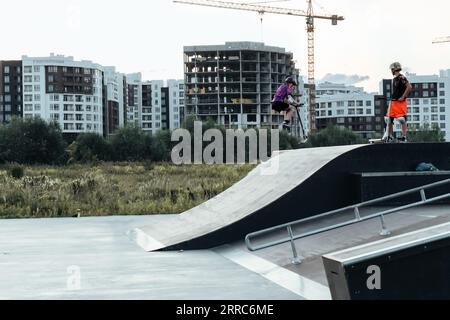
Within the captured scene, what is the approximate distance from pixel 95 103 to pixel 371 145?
13422 cm

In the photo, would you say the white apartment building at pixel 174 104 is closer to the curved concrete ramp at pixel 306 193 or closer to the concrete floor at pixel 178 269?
the curved concrete ramp at pixel 306 193

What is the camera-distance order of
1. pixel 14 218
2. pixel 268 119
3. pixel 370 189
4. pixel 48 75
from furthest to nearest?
pixel 48 75
pixel 268 119
pixel 14 218
pixel 370 189

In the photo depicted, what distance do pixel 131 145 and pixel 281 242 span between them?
237 ft

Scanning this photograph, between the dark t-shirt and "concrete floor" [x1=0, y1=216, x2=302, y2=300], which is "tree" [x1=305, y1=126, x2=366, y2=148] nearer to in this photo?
the dark t-shirt

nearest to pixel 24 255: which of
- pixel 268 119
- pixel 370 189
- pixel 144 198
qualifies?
pixel 370 189

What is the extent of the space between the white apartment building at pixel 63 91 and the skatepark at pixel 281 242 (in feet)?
407

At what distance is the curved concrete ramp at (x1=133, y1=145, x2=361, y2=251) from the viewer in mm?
12617

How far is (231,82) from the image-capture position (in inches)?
5054

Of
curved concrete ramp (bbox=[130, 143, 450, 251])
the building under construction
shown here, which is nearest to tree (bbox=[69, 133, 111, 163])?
the building under construction

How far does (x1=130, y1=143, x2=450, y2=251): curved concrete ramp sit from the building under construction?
11375 centimetres

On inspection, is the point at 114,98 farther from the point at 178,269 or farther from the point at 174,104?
the point at 178,269

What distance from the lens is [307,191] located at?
40.9 ft

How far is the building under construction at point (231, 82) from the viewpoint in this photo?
419ft
